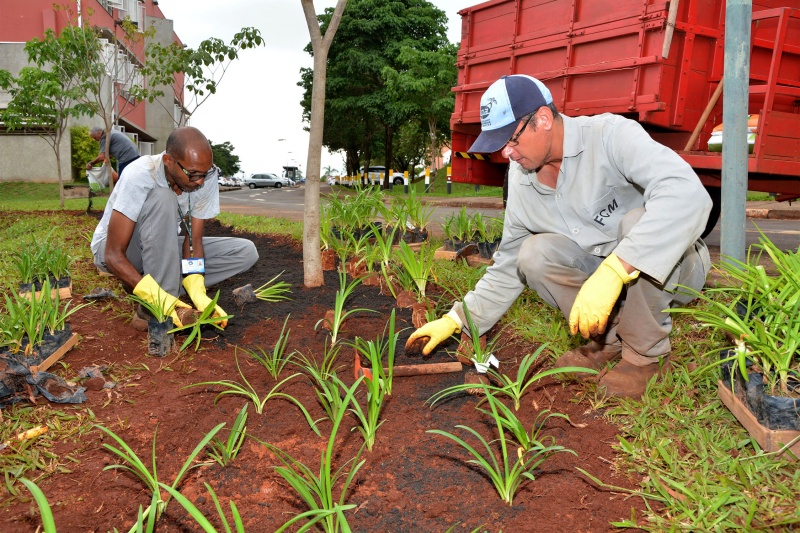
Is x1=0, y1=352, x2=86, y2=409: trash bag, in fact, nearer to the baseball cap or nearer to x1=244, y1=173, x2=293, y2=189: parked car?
the baseball cap

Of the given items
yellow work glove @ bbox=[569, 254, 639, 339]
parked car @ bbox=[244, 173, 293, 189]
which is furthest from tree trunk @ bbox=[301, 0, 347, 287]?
parked car @ bbox=[244, 173, 293, 189]

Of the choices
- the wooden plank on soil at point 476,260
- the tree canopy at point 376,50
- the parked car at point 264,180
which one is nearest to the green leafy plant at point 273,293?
the wooden plank on soil at point 476,260

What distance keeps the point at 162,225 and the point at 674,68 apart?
3.99 m

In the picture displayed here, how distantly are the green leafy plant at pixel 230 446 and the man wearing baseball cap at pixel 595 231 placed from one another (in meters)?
0.88

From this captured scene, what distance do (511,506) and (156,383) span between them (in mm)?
1678

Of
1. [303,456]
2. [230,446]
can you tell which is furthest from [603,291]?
[230,446]

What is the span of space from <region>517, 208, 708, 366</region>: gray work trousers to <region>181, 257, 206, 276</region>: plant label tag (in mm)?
1951

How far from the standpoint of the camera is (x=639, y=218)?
2.30m

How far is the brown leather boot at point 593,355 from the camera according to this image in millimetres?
2609

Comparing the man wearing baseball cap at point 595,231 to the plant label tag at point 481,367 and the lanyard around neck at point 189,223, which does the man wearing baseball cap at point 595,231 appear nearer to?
the plant label tag at point 481,367

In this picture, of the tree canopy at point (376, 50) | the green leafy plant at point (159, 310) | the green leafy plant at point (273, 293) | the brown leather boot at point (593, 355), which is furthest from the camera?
the tree canopy at point (376, 50)

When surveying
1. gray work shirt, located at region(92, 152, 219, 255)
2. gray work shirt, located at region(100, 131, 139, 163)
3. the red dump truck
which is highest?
the red dump truck

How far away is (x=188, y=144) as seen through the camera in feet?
10.2

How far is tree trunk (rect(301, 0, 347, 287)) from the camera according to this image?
143 inches
